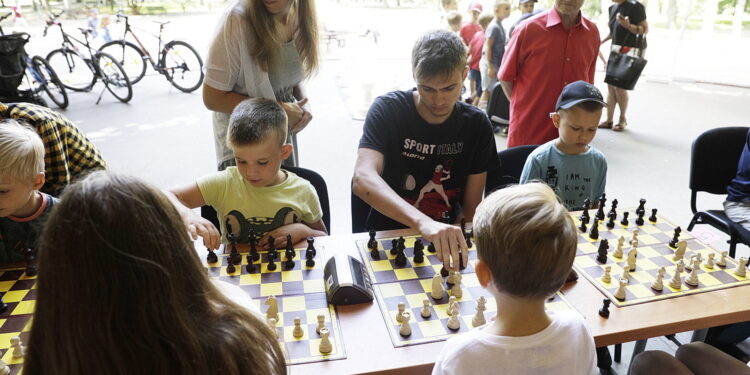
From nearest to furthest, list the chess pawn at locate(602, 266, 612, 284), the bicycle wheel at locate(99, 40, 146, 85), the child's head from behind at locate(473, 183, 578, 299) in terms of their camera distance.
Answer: the child's head from behind at locate(473, 183, 578, 299) → the chess pawn at locate(602, 266, 612, 284) → the bicycle wheel at locate(99, 40, 146, 85)

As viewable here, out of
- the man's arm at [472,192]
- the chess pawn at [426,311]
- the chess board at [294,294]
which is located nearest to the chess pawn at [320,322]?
the chess board at [294,294]

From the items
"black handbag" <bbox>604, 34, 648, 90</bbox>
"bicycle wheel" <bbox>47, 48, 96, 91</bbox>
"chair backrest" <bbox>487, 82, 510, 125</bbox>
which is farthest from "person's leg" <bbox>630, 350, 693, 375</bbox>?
"bicycle wheel" <bbox>47, 48, 96, 91</bbox>

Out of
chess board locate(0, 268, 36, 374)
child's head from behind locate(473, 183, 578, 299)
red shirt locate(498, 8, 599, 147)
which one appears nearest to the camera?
child's head from behind locate(473, 183, 578, 299)

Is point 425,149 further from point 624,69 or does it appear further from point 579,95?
point 624,69

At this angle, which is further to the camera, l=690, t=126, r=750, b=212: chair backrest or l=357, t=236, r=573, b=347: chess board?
l=690, t=126, r=750, b=212: chair backrest

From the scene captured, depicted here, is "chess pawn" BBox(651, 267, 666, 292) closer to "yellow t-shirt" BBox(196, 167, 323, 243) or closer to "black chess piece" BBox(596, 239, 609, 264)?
"black chess piece" BBox(596, 239, 609, 264)

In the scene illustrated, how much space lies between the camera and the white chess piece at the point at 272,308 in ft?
4.34

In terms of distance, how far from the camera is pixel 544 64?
10.0 ft

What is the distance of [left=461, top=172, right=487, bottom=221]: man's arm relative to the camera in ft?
7.23

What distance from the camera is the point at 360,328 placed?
4.34ft

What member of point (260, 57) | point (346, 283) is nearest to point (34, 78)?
point (260, 57)

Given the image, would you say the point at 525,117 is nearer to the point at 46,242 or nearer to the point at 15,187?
the point at 15,187

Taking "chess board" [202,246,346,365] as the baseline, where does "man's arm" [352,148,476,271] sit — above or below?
above

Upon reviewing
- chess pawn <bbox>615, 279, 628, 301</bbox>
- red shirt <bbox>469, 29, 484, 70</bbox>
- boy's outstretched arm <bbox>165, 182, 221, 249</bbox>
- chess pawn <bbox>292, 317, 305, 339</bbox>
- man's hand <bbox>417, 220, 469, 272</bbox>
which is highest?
red shirt <bbox>469, 29, 484, 70</bbox>
